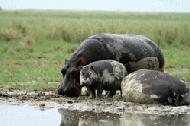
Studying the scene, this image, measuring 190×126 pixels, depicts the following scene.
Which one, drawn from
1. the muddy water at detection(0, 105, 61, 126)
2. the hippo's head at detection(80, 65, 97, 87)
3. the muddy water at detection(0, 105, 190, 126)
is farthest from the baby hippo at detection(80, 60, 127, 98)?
the muddy water at detection(0, 105, 61, 126)

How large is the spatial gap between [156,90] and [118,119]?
1967mm

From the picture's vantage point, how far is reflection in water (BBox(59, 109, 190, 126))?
10852mm

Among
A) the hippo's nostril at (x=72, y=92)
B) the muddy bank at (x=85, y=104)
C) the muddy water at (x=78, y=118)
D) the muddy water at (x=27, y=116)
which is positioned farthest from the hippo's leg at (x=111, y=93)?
the muddy water at (x=27, y=116)

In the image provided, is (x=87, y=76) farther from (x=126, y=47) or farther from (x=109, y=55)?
(x=126, y=47)

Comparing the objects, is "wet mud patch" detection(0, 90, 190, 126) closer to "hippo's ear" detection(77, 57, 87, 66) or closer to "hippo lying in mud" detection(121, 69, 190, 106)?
"hippo lying in mud" detection(121, 69, 190, 106)

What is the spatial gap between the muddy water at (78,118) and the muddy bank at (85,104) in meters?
0.36

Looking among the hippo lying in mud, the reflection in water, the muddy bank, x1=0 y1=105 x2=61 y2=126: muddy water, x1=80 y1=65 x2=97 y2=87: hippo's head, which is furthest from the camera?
x1=80 y1=65 x2=97 y2=87: hippo's head

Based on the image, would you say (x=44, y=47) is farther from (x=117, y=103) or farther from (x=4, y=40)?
(x=117, y=103)

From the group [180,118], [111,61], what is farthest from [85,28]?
[180,118]

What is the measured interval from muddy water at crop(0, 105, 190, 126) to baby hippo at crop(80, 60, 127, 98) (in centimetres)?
160

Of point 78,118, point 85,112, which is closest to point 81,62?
point 85,112

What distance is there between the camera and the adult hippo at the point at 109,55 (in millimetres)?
14539

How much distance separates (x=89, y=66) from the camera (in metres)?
14.0

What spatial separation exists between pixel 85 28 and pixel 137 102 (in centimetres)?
2103
